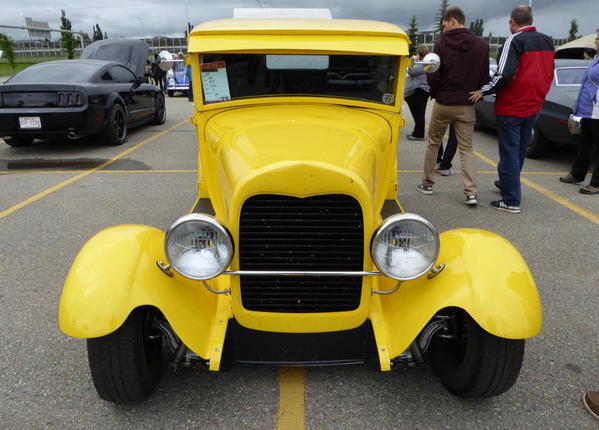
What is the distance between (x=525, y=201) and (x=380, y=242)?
13.8ft

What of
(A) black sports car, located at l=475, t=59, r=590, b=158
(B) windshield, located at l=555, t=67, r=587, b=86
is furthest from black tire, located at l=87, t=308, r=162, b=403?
(B) windshield, located at l=555, t=67, r=587, b=86

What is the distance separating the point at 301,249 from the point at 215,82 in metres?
1.57

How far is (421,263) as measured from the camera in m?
2.06

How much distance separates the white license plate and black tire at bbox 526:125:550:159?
7680 millimetres

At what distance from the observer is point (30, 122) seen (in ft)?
23.4

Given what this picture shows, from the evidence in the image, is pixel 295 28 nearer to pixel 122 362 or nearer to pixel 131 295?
pixel 131 295

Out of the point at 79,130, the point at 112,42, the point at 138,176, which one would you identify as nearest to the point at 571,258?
the point at 138,176

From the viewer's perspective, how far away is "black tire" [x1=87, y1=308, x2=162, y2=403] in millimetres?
2088

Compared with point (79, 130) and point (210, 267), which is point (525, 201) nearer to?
point (210, 267)

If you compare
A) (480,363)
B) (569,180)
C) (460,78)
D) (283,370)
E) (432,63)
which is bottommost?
(569,180)

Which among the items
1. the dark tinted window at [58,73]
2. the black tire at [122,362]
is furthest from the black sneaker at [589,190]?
the dark tinted window at [58,73]

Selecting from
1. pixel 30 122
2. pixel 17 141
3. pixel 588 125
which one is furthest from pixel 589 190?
pixel 17 141

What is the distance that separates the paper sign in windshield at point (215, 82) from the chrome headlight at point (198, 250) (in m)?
1.37

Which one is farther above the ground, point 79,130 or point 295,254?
point 295,254
